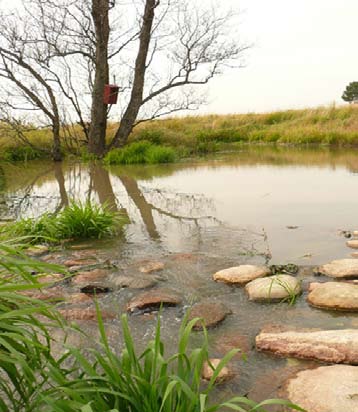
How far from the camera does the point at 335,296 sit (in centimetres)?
228

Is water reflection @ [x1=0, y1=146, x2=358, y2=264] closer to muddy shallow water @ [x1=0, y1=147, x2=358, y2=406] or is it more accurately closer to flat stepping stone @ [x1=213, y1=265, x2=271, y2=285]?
muddy shallow water @ [x1=0, y1=147, x2=358, y2=406]

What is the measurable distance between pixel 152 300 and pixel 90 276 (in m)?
0.69

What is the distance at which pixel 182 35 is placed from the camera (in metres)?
12.1

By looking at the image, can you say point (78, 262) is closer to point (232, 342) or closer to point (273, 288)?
point (273, 288)

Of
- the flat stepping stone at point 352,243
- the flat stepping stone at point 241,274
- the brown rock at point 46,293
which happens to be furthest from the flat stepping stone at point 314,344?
the flat stepping stone at point 352,243

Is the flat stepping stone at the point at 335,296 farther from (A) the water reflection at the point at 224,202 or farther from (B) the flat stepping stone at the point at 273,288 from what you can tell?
(A) the water reflection at the point at 224,202

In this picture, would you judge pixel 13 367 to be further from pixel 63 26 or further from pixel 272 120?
pixel 272 120

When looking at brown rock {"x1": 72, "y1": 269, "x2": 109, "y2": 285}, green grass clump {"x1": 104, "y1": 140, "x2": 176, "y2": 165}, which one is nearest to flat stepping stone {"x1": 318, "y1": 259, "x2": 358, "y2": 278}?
brown rock {"x1": 72, "y1": 269, "x2": 109, "y2": 285}

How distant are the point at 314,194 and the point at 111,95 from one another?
790 centimetres

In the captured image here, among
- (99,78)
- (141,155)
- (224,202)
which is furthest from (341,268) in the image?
(99,78)

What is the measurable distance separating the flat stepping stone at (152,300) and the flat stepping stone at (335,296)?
695mm

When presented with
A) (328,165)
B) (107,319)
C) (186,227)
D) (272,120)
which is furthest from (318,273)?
(272,120)

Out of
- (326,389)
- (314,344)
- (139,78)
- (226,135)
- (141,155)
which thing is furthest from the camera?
(226,135)

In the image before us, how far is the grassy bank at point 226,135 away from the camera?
1378 centimetres
